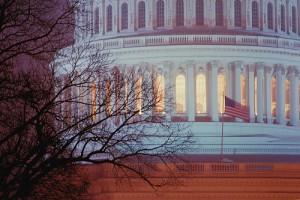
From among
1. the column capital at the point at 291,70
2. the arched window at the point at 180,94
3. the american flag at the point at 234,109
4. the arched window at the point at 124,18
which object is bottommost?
the american flag at the point at 234,109

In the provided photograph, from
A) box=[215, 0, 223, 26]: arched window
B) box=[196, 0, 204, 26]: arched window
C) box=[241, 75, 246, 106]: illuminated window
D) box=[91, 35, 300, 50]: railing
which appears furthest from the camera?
box=[215, 0, 223, 26]: arched window

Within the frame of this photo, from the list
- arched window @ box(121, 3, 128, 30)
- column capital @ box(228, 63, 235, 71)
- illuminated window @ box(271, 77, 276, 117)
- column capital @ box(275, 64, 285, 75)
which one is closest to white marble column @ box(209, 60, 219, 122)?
column capital @ box(228, 63, 235, 71)

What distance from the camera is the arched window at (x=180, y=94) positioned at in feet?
319

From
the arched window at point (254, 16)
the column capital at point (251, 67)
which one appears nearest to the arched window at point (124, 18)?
the arched window at point (254, 16)

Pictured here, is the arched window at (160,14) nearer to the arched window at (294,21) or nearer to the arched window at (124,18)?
the arched window at (124,18)

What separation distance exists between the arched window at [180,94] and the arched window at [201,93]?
1.20 m

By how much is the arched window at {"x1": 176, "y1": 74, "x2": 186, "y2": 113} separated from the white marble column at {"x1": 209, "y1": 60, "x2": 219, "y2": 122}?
7.24 feet

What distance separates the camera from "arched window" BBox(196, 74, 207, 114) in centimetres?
9800

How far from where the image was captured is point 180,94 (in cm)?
9838

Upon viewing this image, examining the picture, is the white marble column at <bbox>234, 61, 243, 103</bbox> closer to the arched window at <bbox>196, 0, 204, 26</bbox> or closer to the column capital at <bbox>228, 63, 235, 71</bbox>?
the column capital at <bbox>228, 63, 235, 71</bbox>

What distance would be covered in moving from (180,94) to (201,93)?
1706 millimetres

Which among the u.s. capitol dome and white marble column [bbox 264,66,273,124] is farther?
white marble column [bbox 264,66,273,124]

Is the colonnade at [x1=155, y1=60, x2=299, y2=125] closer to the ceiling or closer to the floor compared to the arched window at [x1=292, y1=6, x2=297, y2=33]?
closer to the floor

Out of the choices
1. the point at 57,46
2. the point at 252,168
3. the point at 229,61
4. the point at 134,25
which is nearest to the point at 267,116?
the point at 229,61
